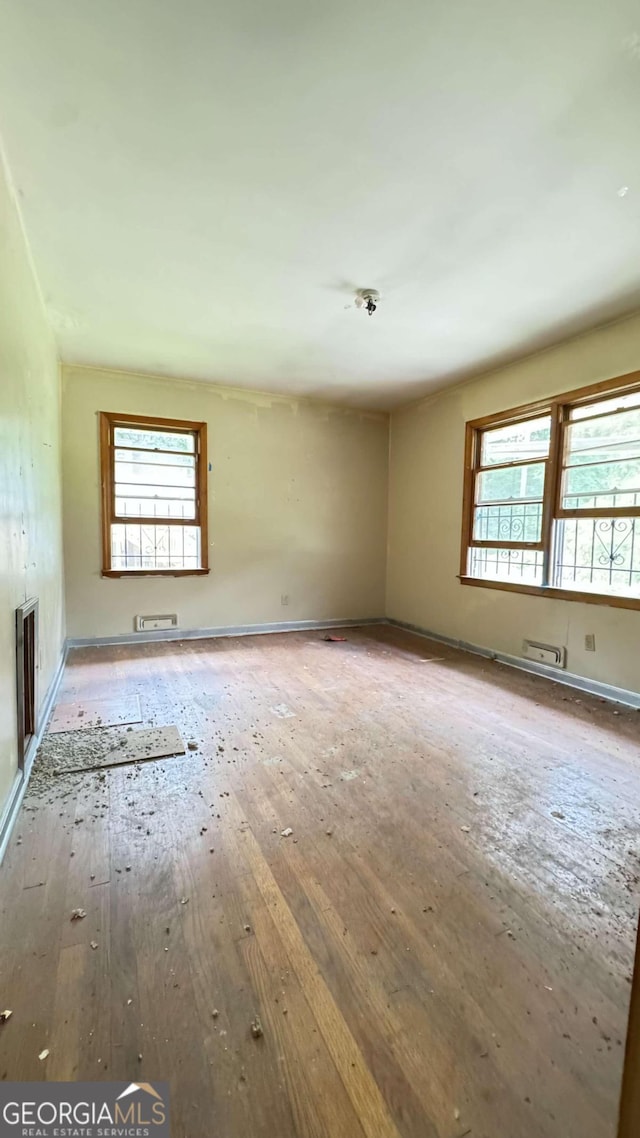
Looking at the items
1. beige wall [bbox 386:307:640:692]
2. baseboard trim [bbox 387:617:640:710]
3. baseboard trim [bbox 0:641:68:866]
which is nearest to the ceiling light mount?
beige wall [bbox 386:307:640:692]

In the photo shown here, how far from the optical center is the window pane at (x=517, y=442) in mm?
3904

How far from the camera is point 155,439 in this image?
476 cm

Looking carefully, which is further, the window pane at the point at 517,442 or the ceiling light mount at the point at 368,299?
the window pane at the point at 517,442

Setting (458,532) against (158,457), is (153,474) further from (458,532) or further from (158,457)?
(458,532)

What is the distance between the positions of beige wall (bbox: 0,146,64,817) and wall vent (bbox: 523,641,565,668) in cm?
366

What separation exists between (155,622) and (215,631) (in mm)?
649

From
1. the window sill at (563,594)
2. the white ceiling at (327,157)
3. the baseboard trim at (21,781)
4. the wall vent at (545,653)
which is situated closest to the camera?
the white ceiling at (327,157)

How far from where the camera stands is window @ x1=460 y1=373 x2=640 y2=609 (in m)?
3.30

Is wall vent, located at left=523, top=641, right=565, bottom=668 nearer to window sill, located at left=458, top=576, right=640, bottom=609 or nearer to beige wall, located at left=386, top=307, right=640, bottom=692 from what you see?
beige wall, located at left=386, top=307, right=640, bottom=692

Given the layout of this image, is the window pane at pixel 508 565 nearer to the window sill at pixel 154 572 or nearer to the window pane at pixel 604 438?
the window pane at pixel 604 438

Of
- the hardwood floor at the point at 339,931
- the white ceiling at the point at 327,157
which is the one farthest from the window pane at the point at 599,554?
the white ceiling at the point at 327,157

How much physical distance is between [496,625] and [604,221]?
10.0 feet

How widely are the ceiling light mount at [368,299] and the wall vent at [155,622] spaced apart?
11.3 feet

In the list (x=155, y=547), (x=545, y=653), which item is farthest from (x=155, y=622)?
(x=545, y=653)
